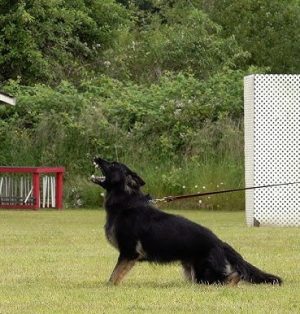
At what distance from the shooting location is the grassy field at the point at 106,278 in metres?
9.26

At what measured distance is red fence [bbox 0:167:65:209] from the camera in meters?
27.1

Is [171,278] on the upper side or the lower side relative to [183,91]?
lower

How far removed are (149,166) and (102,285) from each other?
1767 cm

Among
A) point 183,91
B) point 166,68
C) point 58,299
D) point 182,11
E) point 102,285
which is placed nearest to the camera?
point 58,299

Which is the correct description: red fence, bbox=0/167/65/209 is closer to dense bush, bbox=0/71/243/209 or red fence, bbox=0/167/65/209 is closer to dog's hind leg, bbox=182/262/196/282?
dense bush, bbox=0/71/243/209

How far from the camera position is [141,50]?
39.3 meters

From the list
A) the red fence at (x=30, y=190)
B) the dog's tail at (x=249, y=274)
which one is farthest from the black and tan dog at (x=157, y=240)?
the red fence at (x=30, y=190)

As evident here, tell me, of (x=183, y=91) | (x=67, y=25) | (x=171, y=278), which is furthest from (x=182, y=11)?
(x=171, y=278)

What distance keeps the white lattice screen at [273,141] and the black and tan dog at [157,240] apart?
34.2 feet

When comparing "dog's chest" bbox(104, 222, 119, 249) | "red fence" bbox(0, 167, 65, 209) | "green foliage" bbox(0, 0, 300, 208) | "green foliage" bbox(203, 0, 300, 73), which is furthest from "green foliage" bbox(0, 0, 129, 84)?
"dog's chest" bbox(104, 222, 119, 249)

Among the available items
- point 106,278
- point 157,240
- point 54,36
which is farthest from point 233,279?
point 54,36

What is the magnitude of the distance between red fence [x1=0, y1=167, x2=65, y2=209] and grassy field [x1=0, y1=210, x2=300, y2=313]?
7.26 meters

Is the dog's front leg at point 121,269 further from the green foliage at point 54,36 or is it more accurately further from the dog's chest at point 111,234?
the green foliage at point 54,36

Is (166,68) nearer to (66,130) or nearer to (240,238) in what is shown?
(66,130)
